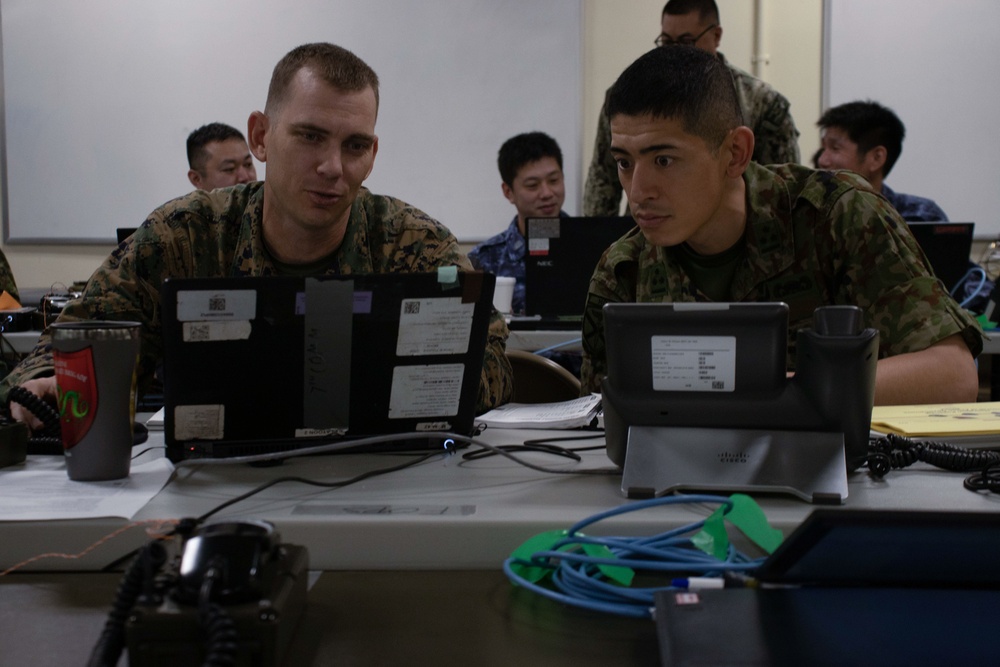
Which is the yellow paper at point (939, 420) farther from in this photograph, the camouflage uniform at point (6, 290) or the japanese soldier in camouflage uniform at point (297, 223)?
the camouflage uniform at point (6, 290)

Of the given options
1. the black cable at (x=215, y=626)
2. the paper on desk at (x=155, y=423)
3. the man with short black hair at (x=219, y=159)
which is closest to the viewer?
the black cable at (x=215, y=626)

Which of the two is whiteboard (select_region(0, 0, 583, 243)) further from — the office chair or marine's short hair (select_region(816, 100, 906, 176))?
the office chair

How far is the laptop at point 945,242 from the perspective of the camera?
8.48 ft

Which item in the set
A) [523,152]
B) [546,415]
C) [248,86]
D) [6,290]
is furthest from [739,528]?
[248,86]

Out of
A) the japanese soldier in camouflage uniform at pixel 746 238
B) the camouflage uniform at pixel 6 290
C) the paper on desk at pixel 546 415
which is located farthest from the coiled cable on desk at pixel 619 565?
the camouflage uniform at pixel 6 290

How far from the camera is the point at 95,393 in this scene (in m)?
0.95

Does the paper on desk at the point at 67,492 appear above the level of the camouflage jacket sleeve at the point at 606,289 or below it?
below

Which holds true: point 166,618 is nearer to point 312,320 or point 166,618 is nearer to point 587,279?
point 312,320

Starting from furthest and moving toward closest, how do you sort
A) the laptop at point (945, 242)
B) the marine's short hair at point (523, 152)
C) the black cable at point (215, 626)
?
1. the marine's short hair at point (523, 152)
2. the laptop at point (945, 242)
3. the black cable at point (215, 626)

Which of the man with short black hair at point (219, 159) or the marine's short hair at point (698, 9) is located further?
the man with short black hair at point (219, 159)

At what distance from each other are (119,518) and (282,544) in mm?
226

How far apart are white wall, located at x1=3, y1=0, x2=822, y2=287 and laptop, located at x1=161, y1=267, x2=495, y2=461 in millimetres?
3498

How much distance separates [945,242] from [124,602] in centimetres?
256

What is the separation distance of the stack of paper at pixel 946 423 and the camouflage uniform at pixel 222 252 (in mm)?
592
